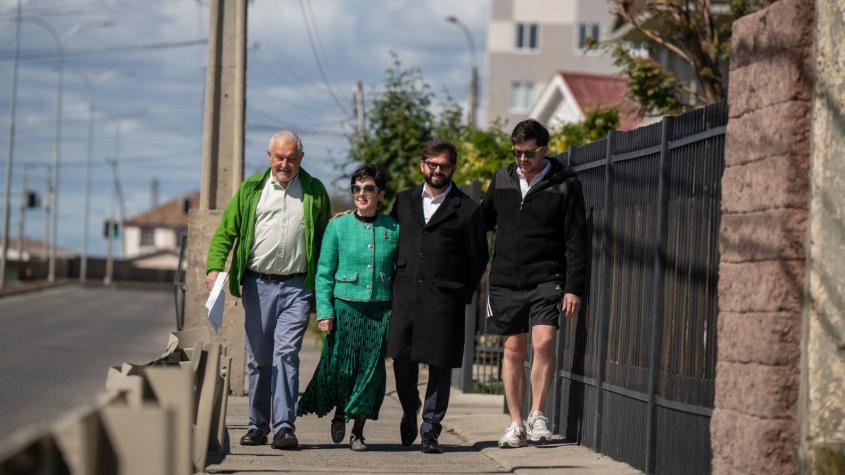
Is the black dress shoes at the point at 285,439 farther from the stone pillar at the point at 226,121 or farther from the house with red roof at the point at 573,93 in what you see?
the house with red roof at the point at 573,93

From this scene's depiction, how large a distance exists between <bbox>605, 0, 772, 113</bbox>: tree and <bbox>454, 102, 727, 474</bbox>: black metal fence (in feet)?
40.4

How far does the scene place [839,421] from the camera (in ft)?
20.5

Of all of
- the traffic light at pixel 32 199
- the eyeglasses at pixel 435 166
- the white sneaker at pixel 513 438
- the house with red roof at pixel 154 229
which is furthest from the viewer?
the house with red roof at pixel 154 229

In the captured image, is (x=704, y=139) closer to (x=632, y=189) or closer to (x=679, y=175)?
(x=679, y=175)

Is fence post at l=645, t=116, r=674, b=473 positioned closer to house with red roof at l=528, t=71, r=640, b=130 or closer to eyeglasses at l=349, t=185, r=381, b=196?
eyeglasses at l=349, t=185, r=381, b=196

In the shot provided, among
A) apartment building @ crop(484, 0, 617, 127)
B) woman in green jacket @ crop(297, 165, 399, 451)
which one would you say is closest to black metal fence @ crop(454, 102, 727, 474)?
woman in green jacket @ crop(297, 165, 399, 451)

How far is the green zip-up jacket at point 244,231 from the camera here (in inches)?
365

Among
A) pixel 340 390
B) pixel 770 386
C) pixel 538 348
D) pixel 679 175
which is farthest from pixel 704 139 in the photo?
pixel 340 390

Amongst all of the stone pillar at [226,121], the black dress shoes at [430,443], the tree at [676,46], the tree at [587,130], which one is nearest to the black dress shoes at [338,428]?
the black dress shoes at [430,443]

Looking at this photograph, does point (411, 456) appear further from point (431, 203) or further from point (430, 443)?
point (431, 203)

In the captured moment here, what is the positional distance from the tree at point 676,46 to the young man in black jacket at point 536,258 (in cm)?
1251

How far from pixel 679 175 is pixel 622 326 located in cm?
132

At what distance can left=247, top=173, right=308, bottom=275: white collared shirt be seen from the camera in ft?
30.5

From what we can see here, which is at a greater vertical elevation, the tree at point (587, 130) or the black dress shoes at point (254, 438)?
the tree at point (587, 130)
